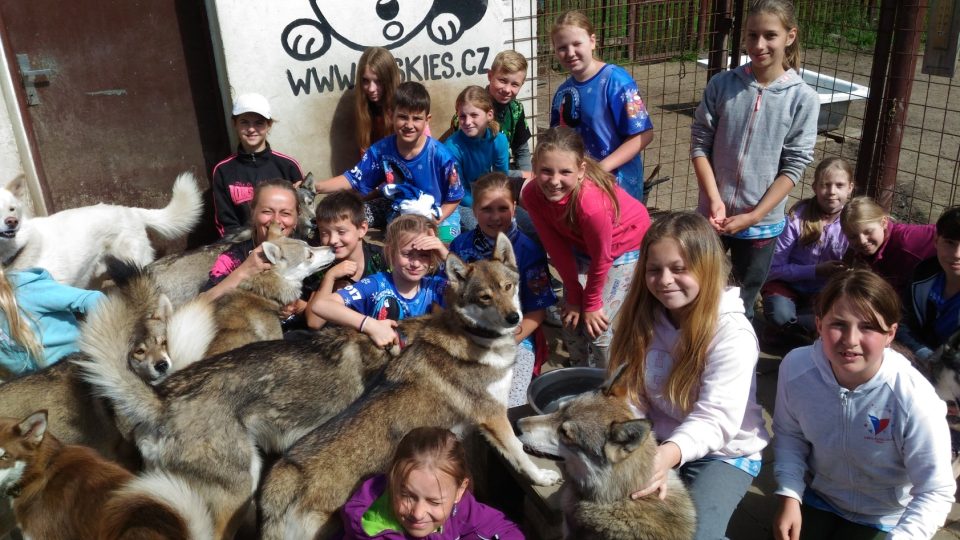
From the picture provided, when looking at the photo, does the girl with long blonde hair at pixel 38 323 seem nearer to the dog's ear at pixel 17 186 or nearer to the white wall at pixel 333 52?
the dog's ear at pixel 17 186

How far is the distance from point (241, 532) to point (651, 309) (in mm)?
2157

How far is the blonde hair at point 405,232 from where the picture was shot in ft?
12.3

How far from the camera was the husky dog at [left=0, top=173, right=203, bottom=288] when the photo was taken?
15.5ft

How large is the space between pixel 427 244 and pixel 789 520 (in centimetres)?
206

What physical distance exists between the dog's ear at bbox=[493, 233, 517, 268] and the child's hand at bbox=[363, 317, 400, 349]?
2.01 feet

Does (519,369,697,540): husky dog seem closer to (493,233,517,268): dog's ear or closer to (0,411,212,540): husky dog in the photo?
(493,233,517,268): dog's ear

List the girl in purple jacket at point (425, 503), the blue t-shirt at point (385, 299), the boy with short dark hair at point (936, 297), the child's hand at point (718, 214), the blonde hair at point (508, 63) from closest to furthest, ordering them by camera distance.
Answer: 1. the girl in purple jacket at point (425, 503)
2. the boy with short dark hair at point (936, 297)
3. the blue t-shirt at point (385, 299)
4. the child's hand at point (718, 214)
5. the blonde hair at point (508, 63)

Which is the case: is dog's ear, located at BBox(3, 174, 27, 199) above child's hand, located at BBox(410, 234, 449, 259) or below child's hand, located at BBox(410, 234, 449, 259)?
above

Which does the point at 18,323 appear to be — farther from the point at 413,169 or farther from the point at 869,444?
the point at 869,444

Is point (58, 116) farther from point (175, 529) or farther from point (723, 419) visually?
point (723, 419)

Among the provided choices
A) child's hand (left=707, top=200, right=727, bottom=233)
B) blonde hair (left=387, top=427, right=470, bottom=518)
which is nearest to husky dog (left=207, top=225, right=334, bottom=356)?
blonde hair (left=387, top=427, right=470, bottom=518)

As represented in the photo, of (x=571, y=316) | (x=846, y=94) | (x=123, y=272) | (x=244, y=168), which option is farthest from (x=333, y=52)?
(x=846, y=94)

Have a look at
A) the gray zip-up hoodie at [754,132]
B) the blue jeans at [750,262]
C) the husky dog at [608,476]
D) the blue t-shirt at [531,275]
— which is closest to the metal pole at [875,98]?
the gray zip-up hoodie at [754,132]

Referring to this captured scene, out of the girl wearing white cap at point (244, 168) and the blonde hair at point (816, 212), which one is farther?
the girl wearing white cap at point (244, 168)
